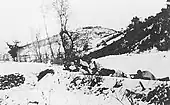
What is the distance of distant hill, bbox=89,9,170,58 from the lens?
2104 centimetres

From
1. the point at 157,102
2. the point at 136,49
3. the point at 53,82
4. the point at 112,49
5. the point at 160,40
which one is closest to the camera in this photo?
the point at 157,102

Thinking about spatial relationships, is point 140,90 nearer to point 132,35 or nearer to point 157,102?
point 157,102

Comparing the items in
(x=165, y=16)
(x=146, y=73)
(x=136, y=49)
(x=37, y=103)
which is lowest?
(x=37, y=103)

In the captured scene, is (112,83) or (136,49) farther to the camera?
(136,49)

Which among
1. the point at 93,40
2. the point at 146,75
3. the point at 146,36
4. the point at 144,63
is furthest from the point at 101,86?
the point at 93,40

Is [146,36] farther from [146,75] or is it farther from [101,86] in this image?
[146,75]

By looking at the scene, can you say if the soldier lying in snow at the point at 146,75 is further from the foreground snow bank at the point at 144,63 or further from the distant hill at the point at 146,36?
the distant hill at the point at 146,36

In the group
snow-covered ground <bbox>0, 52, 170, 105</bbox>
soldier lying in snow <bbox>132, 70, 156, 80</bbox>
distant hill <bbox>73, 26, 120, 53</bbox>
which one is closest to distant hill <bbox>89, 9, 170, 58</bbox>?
snow-covered ground <bbox>0, 52, 170, 105</bbox>

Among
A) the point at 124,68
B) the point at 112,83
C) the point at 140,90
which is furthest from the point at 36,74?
the point at 140,90

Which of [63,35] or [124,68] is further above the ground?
[63,35]

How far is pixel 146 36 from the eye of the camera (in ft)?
77.4

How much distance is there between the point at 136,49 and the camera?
23.4 metres

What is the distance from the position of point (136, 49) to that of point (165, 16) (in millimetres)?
3421

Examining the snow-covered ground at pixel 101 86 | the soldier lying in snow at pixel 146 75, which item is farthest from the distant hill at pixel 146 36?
the soldier lying in snow at pixel 146 75
